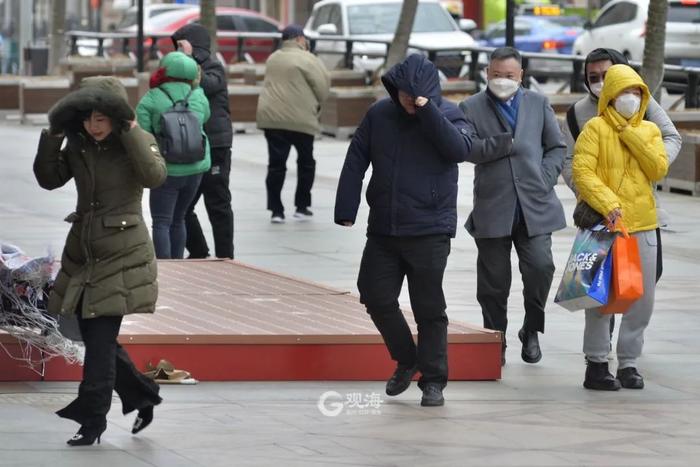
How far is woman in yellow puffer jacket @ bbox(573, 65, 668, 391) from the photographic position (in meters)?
8.49

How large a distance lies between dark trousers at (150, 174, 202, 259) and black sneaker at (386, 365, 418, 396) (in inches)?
135

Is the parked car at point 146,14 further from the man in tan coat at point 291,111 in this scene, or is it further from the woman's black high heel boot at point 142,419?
the woman's black high heel boot at point 142,419

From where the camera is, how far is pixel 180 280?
1070cm

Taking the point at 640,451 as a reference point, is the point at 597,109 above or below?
above

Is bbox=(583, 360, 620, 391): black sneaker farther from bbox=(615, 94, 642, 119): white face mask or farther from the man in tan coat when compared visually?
the man in tan coat

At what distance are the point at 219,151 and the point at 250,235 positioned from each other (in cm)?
246

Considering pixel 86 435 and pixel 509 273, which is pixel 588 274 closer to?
pixel 509 273

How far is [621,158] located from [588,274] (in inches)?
23.2

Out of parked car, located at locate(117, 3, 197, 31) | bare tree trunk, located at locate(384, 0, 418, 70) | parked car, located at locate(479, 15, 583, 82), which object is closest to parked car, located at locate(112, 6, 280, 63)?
parked car, located at locate(117, 3, 197, 31)

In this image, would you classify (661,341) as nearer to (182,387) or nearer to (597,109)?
(597,109)

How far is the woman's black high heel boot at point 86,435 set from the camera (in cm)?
718

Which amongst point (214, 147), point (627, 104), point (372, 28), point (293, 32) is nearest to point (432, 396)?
point (627, 104)

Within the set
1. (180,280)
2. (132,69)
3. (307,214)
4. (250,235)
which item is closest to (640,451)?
(180,280)

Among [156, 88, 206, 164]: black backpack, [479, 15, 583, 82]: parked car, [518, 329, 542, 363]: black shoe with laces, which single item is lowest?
[479, 15, 583, 82]: parked car
